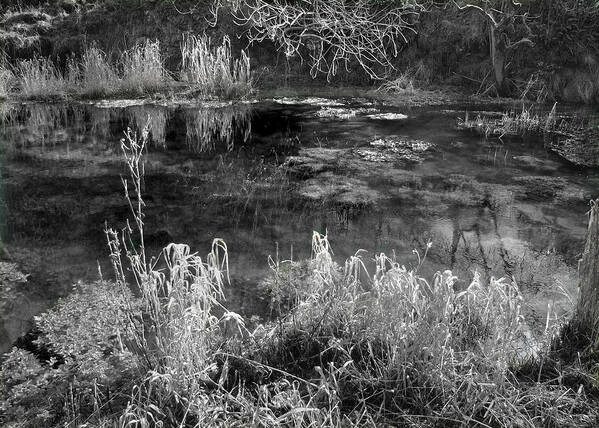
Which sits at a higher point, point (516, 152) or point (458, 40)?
point (458, 40)

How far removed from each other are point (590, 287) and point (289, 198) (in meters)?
3.06

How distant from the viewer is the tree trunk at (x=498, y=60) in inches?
397

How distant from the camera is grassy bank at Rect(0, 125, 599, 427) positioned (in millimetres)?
2393

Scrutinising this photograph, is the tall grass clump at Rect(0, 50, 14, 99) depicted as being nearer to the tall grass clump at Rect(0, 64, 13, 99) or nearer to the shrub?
the tall grass clump at Rect(0, 64, 13, 99)

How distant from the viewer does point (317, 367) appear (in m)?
2.40

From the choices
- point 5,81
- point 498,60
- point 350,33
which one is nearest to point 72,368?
point 5,81

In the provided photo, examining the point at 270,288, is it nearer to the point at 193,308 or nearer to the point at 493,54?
the point at 193,308

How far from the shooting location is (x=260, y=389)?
2486mm

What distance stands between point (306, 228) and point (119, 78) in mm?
7431

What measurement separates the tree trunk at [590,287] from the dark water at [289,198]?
463mm

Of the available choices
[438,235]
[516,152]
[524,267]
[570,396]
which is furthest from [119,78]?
[570,396]

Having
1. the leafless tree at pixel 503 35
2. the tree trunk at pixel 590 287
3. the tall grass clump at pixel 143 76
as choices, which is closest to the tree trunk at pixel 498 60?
the leafless tree at pixel 503 35

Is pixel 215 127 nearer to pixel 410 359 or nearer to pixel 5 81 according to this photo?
pixel 5 81

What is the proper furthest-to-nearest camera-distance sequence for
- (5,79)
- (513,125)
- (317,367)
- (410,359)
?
1. (5,79)
2. (513,125)
3. (410,359)
4. (317,367)
